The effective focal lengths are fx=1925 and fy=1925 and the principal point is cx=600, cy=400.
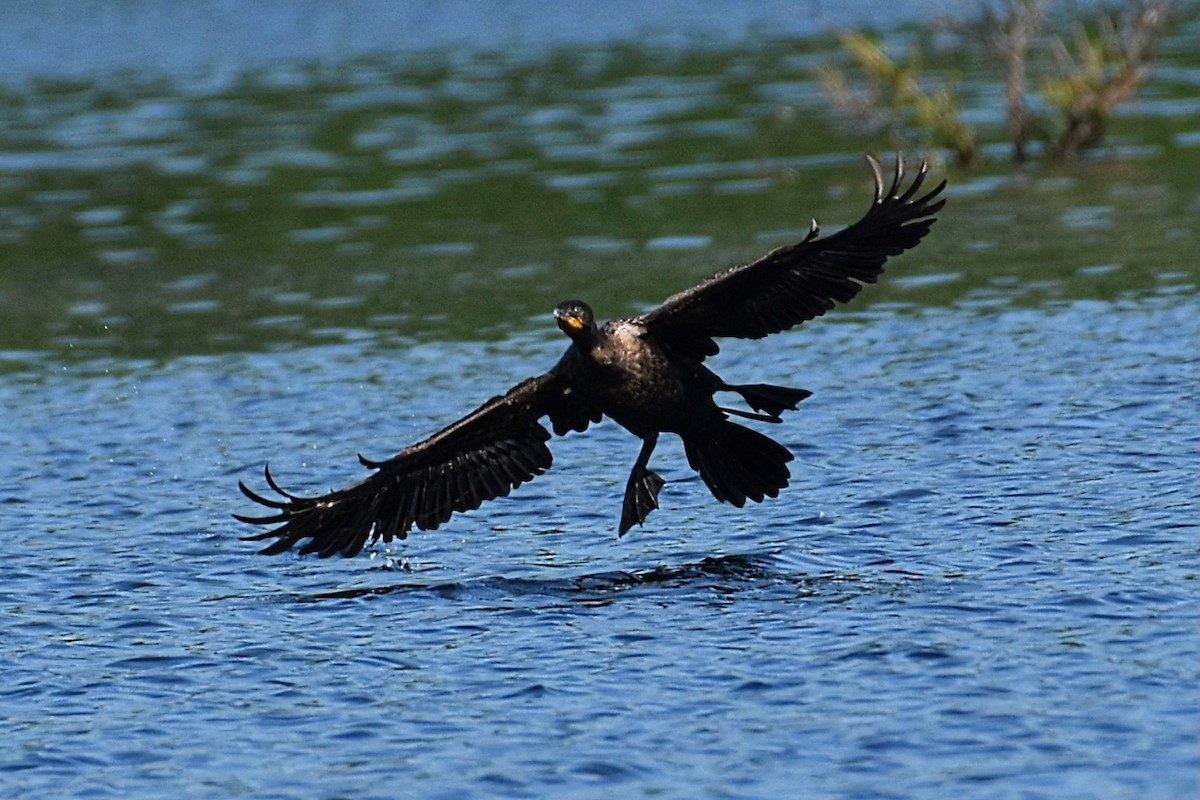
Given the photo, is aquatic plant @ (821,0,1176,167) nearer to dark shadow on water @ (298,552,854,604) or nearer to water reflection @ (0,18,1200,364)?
water reflection @ (0,18,1200,364)

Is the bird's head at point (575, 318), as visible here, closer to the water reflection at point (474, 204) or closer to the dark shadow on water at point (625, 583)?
the dark shadow on water at point (625, 583)

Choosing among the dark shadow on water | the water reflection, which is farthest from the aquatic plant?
the dark shadow on water

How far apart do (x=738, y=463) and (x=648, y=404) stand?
0.57 m

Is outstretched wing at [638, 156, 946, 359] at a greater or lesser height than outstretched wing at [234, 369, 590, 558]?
greater

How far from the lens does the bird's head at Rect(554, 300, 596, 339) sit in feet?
30.7

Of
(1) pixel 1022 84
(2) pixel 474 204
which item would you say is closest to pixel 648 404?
→ (2) pixel 474 204

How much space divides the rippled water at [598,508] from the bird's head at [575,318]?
4.09ft

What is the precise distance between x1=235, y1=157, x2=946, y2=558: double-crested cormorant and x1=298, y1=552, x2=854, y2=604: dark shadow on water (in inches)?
11.8

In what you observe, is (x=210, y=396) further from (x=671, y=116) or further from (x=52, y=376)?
(x=671, y=116)

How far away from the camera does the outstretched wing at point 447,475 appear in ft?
32.2

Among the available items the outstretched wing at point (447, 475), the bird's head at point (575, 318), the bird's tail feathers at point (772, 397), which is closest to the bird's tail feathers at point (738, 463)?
the bird's tail feathers at point (772, 397)

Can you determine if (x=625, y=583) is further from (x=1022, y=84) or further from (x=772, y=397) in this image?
(x=1022, y=84)

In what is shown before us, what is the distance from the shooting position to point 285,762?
292 inches

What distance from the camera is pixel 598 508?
11008 millimetres
